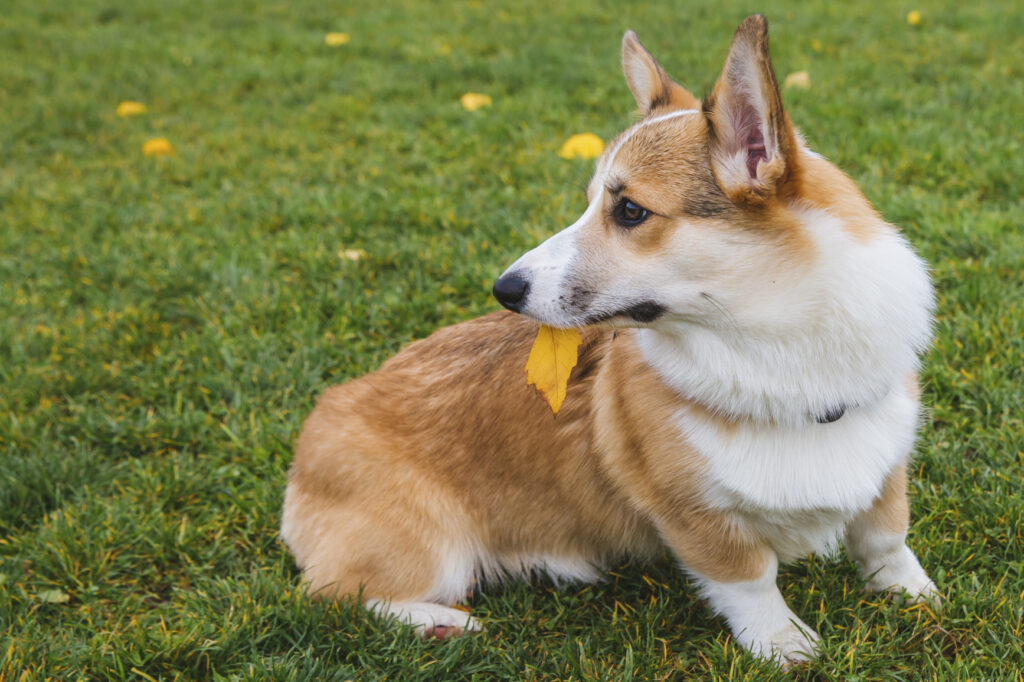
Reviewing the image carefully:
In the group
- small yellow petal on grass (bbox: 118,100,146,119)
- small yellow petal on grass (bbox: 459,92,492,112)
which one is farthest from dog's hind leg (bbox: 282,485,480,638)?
small yellow petal on grass (bbox: 118,100,146,119)

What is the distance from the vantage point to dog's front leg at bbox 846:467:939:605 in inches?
88.5

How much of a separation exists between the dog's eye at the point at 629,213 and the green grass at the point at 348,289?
116cm

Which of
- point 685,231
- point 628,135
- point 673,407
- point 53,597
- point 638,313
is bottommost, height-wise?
point 53,597

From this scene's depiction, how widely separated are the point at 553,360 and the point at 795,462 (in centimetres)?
65

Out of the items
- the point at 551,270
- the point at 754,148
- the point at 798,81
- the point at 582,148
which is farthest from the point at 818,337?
the point at 798,81

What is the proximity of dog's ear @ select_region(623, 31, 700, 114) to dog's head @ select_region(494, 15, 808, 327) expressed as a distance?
0.30 metres

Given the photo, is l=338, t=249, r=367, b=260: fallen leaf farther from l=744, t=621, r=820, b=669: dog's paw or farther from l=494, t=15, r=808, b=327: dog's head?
l=744, t=621, r=820, b=669: dog's paw

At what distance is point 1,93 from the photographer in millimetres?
7035

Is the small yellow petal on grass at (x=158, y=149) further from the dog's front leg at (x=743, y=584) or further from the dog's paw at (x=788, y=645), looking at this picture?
the dog's paw at (x=788, y=645)

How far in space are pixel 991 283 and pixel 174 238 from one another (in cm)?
410

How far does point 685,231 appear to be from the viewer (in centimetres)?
194

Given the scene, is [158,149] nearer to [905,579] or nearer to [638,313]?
[638,313]

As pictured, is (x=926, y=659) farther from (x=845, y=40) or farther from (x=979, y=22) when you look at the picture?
(x=979, y=22)

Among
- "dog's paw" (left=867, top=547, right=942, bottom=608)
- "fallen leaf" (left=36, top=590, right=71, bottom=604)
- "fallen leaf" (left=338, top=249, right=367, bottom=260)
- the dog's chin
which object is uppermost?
the dog's chin
